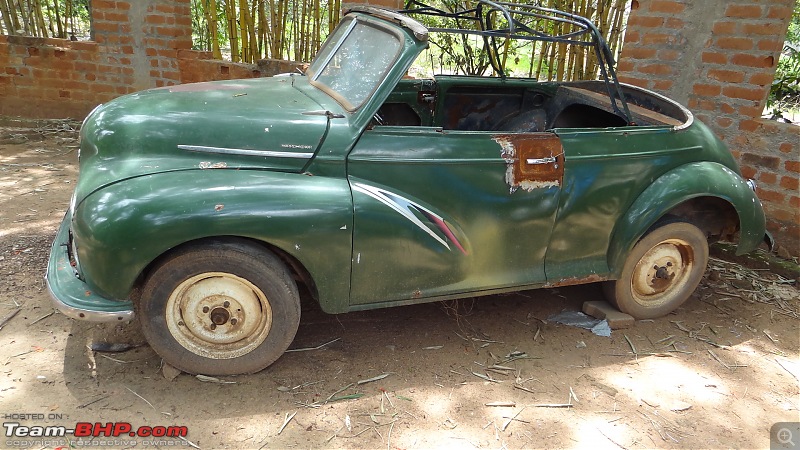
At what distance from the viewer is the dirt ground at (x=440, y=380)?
2605mm

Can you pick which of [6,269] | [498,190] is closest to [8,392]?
[6,269]

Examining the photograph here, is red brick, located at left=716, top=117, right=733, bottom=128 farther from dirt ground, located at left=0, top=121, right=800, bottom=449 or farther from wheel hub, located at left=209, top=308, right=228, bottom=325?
wheel hub, located at left=209, top=308, right=228, bottom=325

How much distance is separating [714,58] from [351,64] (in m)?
3.00

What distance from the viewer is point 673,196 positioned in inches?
133

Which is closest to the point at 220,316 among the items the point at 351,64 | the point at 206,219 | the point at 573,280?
the point at 206,219

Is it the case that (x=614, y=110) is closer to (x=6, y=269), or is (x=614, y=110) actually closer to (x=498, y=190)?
(x=498, y=190)

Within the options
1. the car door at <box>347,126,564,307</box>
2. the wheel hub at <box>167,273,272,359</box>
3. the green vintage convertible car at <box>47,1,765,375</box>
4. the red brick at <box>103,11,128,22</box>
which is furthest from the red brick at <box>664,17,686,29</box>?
the red brick at <box>103,11,128,22</box>

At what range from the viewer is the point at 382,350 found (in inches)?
126

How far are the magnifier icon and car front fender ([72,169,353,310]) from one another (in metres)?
2.24

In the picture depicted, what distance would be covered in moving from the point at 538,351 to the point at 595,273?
0.57 m

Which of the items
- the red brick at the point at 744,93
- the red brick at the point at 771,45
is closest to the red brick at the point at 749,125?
the red brick at the point at 744,93

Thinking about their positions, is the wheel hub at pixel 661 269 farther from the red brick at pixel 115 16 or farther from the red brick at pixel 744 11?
the red brick at pixel 115 16

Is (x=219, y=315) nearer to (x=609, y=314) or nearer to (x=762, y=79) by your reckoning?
(x=609, y=314)

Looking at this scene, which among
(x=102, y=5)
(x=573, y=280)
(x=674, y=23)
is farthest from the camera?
(x=102, y=5)
